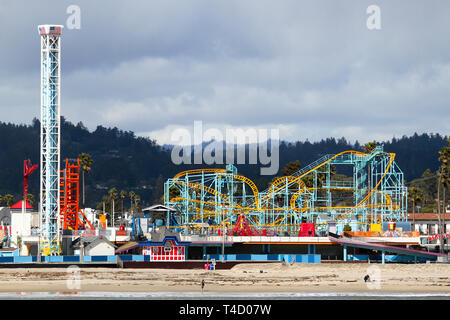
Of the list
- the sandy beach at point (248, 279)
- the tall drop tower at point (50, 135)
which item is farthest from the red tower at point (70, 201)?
the sandy beach at point (248, 279)

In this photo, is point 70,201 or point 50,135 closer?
point 50,135

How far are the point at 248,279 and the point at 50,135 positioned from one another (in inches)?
1445

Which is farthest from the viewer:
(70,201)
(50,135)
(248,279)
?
(70,201)

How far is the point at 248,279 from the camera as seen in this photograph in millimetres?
65000

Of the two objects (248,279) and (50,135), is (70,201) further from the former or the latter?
(248,279)

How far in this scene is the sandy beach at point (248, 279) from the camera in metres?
58.1

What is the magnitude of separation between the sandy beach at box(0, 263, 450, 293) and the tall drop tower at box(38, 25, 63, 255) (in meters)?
15.2

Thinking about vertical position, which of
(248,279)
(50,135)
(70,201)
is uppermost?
(50,135)

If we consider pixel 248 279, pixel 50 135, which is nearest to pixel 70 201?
pixel 50 135

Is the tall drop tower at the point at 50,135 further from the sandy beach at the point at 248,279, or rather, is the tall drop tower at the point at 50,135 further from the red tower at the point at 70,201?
the sandy beach at the point at 248,279

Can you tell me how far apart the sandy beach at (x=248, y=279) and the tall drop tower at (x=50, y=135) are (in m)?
15.2
